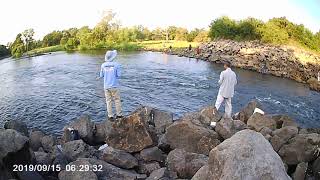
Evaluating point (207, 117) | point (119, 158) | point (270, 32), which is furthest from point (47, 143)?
point (270, 32)

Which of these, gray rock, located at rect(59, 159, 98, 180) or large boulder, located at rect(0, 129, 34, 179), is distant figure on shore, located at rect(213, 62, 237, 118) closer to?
gray rock, located at rect(59, 159, 98, 180)

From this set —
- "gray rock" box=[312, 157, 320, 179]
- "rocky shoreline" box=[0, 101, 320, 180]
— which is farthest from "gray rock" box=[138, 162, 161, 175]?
"gray rock" box=[312, 157, 320, 179]

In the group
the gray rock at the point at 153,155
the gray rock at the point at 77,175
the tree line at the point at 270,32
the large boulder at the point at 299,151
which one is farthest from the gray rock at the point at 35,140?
the tree line at the point at 270,32

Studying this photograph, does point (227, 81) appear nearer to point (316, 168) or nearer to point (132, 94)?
point (316, 168)

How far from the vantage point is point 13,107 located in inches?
683

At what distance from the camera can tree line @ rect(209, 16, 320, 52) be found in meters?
47.6

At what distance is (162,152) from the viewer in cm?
977

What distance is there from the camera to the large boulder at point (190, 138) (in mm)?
9602

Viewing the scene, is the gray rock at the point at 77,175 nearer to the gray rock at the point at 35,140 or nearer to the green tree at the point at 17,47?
the gray rock at the point at 35,140

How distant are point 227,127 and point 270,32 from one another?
4025 cm

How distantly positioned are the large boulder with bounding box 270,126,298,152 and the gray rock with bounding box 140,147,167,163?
2.90m

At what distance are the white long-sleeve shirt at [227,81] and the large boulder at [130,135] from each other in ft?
13.6

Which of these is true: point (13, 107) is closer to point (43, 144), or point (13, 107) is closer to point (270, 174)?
point (43, 144)

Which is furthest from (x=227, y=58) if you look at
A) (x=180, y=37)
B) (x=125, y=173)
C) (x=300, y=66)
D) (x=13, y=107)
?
(x=180, y=37)
